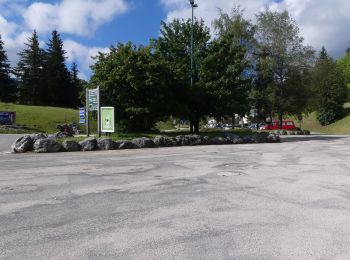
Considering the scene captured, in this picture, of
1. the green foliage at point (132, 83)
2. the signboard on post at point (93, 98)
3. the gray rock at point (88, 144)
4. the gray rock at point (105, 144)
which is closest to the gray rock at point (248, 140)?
the green foliage at point (132, 83)

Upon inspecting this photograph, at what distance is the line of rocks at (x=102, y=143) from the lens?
20438mm

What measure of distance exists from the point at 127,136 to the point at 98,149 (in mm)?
3931

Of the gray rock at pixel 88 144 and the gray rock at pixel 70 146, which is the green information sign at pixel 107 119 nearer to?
the gray rock at pixel 88 144

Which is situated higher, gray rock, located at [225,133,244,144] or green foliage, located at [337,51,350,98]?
green foliage, located at [337,51,350,98]

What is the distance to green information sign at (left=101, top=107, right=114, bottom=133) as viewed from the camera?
2512cm

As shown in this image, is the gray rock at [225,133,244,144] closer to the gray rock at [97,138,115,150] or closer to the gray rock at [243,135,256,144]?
the gray rock at [243,135,256,144]

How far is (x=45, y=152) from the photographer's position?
20.3 metres

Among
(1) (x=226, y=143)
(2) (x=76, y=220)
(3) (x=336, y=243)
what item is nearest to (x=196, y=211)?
(2) (x=76, y=220)

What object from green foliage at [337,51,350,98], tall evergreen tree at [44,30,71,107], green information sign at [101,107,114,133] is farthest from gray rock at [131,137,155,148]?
green foliage at [337,51,350,98]

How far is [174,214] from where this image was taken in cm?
721

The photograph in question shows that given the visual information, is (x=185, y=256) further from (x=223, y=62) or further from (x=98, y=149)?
(x=223, y=62)

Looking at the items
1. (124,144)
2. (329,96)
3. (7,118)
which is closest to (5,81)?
(7,118)

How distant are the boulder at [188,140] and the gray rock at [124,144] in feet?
11.7

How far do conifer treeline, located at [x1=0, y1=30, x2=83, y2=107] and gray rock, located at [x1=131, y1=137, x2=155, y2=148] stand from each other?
203 feet
